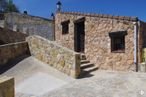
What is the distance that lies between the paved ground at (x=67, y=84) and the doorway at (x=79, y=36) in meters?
3.54

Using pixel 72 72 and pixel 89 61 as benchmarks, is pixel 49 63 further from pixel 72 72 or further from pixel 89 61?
pixel 89 61

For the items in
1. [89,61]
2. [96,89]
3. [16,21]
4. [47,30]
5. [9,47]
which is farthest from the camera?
[16,21]

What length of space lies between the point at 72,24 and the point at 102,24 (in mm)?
2646

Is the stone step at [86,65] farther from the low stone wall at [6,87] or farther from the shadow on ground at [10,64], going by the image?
the low stone wall at [6,87]

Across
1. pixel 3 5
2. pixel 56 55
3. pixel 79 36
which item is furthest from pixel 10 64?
pixel 3 5

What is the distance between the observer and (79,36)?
12.7 meters

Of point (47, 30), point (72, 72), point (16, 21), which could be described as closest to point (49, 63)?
point (72, 72)

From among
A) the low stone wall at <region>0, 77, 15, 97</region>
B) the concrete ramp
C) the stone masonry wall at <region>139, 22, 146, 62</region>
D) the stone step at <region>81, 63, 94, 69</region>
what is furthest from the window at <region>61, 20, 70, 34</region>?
the low stone wall at <region>0, 77, 15, 97</region>

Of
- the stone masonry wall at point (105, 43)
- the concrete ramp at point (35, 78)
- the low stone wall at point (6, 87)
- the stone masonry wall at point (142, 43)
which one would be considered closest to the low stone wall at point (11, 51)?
the concrete ramp at point (35, 78)

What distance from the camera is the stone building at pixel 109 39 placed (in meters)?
9.60

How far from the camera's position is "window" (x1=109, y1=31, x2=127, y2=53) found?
397 inches

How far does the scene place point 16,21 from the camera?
22.4 meters

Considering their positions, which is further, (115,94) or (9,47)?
(9,47)

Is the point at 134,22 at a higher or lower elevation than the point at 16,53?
higher
